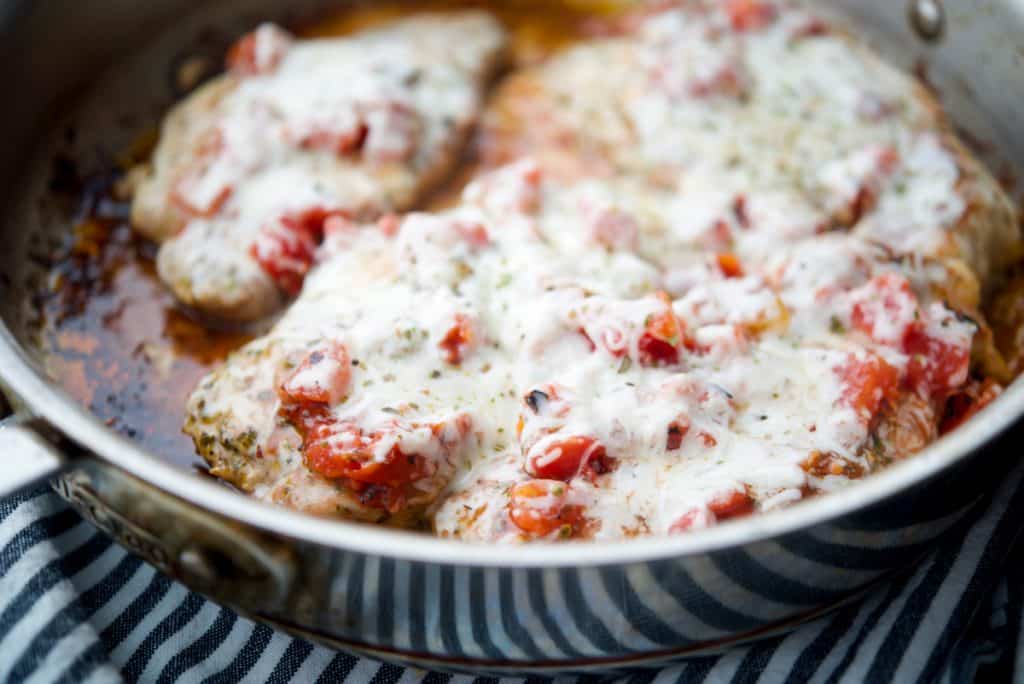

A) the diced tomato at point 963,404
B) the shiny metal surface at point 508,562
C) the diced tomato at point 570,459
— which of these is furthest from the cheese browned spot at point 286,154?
the diced tomato at point 963,404

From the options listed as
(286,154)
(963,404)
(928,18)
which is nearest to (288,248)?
(286,154)

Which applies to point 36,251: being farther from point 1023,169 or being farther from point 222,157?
point 1023,169

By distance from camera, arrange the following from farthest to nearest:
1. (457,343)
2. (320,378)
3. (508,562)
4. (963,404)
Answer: (963,404), (457,343), (320,378), (508,562)

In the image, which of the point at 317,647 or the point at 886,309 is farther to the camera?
the point at 886,309

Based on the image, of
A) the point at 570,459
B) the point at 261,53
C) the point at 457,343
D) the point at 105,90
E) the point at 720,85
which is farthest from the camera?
the point at 105,90

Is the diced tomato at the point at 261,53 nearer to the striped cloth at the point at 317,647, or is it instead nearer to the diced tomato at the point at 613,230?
the diced tomato at the point at 613,230

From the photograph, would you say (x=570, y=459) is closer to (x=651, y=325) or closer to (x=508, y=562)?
(x=651, y=325)
